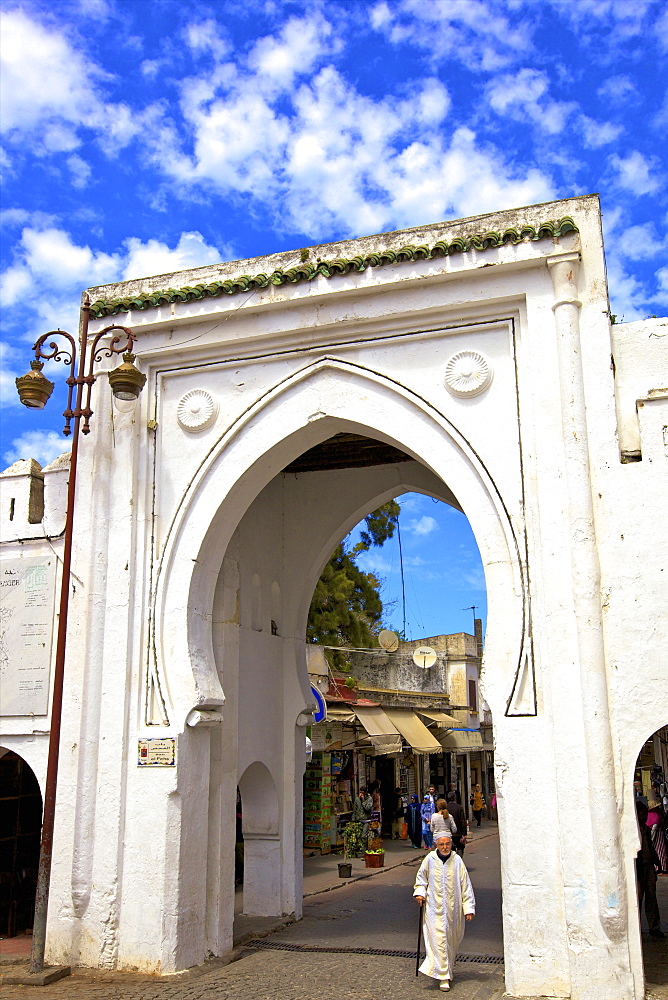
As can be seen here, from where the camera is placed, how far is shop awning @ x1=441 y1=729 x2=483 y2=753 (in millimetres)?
22891

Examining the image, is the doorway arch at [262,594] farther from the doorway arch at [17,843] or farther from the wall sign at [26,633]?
the doorway arch at [17,843]

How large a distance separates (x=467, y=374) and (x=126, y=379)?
2.78 m

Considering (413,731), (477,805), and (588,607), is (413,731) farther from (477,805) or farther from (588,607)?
(588,607)

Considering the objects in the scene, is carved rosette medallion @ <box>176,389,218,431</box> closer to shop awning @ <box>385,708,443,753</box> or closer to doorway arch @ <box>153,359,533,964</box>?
doorway arch @ <box>153,359,533,964</box>

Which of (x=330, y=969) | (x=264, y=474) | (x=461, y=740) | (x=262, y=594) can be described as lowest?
(x=330, y=969)

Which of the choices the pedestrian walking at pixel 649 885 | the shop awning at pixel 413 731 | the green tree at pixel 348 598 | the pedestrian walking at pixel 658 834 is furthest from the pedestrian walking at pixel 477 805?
the pedestrian walking at pixel 649 885

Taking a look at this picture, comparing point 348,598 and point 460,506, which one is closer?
point 460,506

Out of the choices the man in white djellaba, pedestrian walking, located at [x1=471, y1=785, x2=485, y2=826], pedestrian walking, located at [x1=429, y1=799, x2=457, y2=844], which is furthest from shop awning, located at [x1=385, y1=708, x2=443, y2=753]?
the man in white djellaba

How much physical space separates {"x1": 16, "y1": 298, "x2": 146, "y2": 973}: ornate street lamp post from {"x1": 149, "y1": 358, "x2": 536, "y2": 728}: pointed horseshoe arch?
0.80m

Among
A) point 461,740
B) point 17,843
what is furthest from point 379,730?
point 17,843

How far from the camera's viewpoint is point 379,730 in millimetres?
17906

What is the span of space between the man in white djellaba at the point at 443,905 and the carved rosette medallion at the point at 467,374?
11.4 ft

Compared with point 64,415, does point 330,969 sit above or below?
below

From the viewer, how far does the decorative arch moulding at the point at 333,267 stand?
7.05m
